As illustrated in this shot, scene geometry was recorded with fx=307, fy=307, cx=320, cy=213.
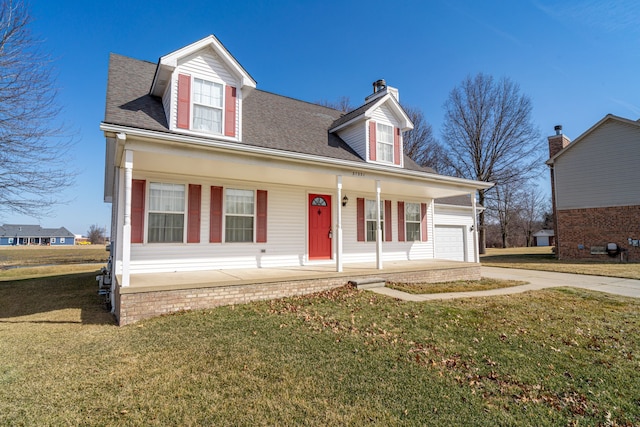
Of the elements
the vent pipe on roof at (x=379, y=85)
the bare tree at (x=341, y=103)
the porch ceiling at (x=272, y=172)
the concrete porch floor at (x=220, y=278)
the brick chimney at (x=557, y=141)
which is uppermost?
the bare tree at (x=341, y=103)

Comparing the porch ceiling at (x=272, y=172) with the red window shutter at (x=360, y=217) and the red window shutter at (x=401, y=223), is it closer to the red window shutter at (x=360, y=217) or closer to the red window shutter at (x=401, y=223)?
the red window shutter at (x=360, y=217)

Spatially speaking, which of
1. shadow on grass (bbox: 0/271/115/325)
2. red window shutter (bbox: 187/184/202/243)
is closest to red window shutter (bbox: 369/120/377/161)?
red window shutter (bbox: 187/184/202/243)

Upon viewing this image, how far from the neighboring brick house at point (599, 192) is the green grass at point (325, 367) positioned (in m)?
13.7

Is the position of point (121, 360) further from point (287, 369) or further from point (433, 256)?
point (433, 256)

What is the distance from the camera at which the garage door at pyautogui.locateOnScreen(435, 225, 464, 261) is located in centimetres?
1444

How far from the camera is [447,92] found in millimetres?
27812

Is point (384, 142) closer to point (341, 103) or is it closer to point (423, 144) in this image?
point (341, 103)

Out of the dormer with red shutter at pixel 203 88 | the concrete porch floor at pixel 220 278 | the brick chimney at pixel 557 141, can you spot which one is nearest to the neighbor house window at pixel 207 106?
the dormer with red shutter at pixel 203 88

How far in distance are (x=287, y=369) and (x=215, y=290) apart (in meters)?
3.18

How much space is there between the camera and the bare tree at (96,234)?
256 feet

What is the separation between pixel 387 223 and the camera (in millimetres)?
11844

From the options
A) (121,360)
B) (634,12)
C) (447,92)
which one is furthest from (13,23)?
(447,92)

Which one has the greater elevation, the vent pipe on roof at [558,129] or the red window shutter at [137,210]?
the vent pipe on roof at [558,129]

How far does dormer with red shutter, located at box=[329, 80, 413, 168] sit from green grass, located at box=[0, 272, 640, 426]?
19.6 feet
